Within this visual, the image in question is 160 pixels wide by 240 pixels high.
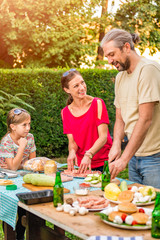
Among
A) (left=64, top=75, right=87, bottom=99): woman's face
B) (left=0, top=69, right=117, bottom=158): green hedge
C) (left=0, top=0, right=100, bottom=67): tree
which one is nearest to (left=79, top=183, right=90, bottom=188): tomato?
(left=64, top=75, right=87, bottom=99): woman's face

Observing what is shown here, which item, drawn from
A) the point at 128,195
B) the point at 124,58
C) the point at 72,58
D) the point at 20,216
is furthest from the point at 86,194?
the point at 72,58

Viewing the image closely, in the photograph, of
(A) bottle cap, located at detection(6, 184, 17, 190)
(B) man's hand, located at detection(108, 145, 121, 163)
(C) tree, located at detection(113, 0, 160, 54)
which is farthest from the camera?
(C) tree, located at detection(113, 0, 160, 54)

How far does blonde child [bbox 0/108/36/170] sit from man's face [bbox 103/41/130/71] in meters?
1.44

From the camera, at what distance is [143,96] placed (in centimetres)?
279

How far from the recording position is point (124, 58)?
114 inches

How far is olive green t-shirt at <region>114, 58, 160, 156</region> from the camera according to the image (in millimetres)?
2803

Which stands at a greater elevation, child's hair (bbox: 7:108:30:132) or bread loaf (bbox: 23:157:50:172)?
child's hair (bbox: 7:108:30:132)

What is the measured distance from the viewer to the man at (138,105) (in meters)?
2.77

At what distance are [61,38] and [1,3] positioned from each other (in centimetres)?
233

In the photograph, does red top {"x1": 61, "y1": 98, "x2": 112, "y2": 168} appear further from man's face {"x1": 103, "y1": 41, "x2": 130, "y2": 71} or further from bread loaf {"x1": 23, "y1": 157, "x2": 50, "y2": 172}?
man's face {"x1": 103, "y1": 41, "x2": 130, "y2": 71}

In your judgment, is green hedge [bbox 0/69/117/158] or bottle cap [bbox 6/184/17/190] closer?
bottle cap [bbox 6/184/17/190]

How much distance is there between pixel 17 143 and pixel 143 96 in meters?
1.76

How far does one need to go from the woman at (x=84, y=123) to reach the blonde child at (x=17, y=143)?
1.59ft

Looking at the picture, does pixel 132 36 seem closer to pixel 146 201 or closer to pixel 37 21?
pixel 146 201
